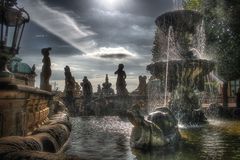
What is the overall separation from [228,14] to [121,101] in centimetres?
1107

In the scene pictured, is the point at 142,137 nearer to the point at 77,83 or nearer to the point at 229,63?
the point at 229,63

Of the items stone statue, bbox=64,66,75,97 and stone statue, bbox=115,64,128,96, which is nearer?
stone statue, bbox=115,64,128,96

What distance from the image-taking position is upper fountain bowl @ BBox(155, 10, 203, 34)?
17.0 m

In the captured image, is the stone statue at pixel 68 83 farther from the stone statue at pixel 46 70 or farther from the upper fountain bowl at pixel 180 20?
the upper fountain bowl at pixel 180 20

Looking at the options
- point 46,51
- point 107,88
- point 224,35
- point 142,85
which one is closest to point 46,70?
point 46,51

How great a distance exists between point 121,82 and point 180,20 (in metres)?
10.3

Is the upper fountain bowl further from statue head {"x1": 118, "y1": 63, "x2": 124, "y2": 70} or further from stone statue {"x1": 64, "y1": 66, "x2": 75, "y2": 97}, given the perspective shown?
stone statue {"x1": 64, "y1": 66, "x2": 75, "y2": 97}

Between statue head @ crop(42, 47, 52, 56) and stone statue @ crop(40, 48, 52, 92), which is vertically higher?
statue head @ crop(42, 47, 52, 56)

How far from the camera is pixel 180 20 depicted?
1722 cm

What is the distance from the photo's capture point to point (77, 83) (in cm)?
3388

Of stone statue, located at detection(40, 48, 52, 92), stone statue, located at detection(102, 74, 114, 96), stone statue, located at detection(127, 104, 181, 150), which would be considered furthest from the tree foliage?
stone statue, located at detection(127, 104, 181, 150)

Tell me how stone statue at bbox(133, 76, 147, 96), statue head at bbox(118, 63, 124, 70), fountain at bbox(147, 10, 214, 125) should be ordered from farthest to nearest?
1. stone statue at bbox(133, 76, 147, 96)
2. statue head at bbox(118, 63, 124, 70)
3. fountain at bbox(147, 10, 214, 125)

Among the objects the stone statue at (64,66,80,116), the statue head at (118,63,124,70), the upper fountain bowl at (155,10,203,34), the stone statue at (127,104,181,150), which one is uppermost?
the upper fountain bowl at (155,10,203,34)

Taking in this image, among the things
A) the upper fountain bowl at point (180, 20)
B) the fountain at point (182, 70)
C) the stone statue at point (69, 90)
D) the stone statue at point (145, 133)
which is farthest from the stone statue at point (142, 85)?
the stone statue at point (145, 133)
